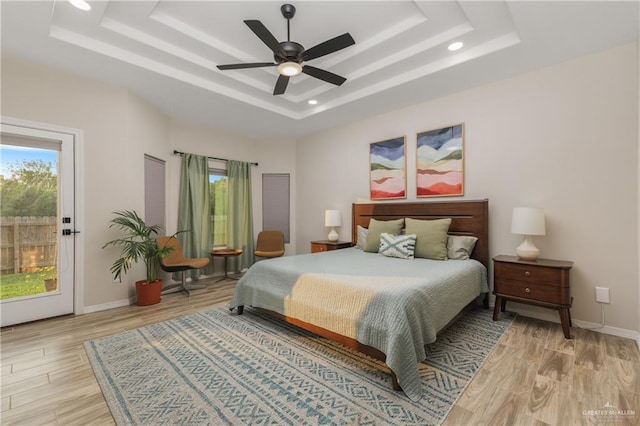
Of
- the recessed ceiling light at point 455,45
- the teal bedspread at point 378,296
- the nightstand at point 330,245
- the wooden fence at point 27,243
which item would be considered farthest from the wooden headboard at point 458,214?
the wooden fence at point 27,243

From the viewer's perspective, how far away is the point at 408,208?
390cm

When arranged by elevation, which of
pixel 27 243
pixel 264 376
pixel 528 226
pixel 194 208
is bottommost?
pixel 264 376

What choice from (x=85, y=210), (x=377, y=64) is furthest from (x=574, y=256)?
(x=85, y=210)

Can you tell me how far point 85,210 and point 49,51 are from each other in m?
1.63

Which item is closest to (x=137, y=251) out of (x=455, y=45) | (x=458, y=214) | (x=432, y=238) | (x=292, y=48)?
(x=292, y=48)

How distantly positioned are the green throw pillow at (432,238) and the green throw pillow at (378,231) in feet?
0.99

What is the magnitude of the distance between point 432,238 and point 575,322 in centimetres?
155

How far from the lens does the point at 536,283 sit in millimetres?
2641

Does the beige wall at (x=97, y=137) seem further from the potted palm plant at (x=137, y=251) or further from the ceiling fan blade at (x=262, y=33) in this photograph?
the ceiling fan blade at (x=262, y=33)

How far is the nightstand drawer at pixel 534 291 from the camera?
2.50m

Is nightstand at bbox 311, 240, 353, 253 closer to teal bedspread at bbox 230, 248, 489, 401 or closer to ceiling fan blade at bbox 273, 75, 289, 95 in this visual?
teal bedspread at bbox 230, 248, 489, 401

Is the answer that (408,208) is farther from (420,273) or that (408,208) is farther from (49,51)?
(49,51)

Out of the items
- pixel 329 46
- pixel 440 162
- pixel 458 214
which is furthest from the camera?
pixel 440 162

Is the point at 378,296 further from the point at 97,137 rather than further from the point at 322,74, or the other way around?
the point at 97,137
